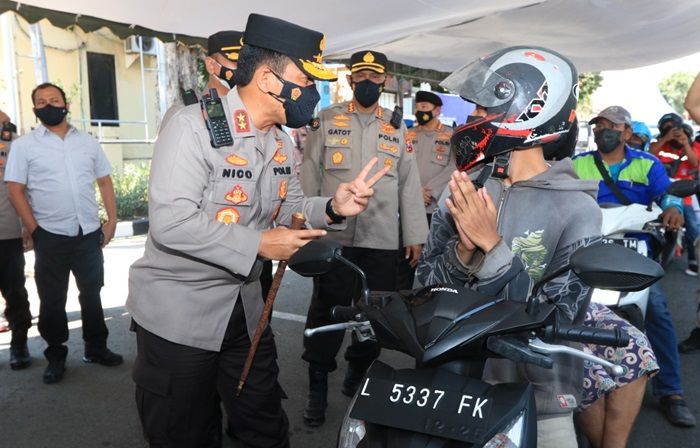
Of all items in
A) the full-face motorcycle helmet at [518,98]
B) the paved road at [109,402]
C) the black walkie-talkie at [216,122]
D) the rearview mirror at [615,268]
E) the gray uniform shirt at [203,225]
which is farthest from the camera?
the paved road at [109,402]

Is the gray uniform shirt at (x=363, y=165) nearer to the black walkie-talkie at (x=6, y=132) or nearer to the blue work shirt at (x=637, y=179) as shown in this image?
A: the blue work shirt at (x=637, y=179)

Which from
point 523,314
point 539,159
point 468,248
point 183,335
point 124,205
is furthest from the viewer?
point 124,205

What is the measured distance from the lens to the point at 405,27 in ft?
16.9

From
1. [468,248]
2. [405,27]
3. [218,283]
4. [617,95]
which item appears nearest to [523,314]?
[468,248]

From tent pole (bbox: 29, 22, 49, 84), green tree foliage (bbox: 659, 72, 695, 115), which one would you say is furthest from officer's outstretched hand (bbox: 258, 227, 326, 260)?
green tree foliage (bbox: 659, 72, 695, 115)

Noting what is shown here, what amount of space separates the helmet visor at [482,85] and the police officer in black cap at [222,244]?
511 mm

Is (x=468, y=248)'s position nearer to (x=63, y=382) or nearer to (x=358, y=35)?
(x=63, y=382)

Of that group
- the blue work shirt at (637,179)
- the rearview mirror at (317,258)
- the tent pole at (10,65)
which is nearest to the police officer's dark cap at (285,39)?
the rearview mirror at (317,258)

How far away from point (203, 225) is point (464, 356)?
989 millimetres

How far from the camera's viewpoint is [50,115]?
169 inches

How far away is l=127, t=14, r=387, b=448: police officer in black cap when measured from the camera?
208 centimetres

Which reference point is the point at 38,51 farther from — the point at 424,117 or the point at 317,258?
the point at 317,258

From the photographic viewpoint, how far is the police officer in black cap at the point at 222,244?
2.08m

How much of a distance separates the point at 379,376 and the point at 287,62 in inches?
48.8
